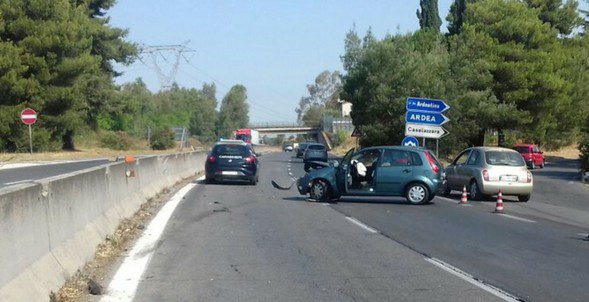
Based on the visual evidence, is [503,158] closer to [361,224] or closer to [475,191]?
[475,191]

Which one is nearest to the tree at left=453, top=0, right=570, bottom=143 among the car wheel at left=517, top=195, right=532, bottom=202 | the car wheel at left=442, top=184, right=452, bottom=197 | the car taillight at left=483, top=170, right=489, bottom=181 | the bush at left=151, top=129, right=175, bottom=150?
the car wheel at left=442, top=184, right=452, bottom=197

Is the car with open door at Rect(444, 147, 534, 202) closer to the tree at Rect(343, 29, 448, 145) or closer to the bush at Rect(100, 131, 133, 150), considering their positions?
the tree at Rect(343, 29, 448, 145)

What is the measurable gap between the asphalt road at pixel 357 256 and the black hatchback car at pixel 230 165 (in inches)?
327

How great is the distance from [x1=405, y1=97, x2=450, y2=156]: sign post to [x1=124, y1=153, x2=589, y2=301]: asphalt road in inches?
517

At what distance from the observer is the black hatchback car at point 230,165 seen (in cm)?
2658

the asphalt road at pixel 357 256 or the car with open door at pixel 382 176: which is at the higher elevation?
the car with open door at pixel 382 176

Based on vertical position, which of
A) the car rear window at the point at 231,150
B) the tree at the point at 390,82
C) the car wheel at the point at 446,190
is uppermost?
the tree at the point at 390,82

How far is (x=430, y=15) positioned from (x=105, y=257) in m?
63.2

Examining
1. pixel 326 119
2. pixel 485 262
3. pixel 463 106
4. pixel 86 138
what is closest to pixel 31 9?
pixel 86 138

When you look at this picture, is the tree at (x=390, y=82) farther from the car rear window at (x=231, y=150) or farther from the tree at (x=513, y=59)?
the car rear window at (x=231, y=150)

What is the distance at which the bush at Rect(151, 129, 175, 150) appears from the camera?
74.3 m

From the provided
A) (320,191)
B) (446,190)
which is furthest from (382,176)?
(446,190)

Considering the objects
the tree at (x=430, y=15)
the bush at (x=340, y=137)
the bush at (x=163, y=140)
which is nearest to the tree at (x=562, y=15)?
the tree at (x=430, y=15)

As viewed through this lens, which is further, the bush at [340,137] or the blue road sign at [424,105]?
the bush at [340,137]
